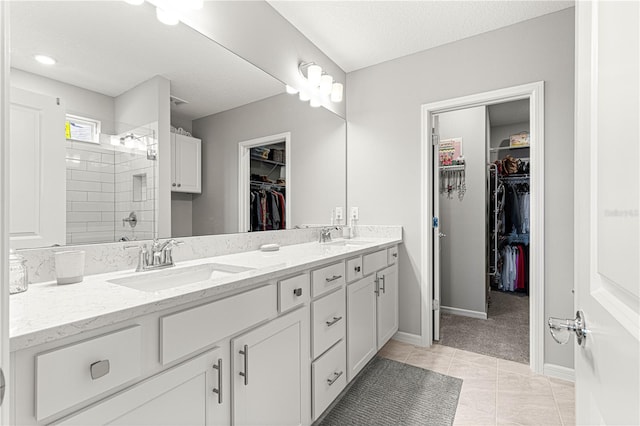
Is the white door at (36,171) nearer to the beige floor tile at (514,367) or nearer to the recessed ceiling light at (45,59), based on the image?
the recessed ceiling light at (45,59)

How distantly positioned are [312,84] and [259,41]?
1.92 feet

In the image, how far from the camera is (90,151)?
3.95 ft

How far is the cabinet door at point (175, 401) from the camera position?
2.42ft

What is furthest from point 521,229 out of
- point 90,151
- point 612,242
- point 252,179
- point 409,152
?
point 90,151

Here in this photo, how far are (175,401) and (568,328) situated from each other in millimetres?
980

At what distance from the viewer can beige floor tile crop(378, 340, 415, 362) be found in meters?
2.36

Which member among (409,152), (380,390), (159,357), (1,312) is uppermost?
(409,152)

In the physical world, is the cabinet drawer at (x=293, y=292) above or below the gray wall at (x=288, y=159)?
below

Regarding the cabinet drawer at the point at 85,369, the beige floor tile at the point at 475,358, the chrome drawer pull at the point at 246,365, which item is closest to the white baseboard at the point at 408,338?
the beige floor tile at the point at 475,358

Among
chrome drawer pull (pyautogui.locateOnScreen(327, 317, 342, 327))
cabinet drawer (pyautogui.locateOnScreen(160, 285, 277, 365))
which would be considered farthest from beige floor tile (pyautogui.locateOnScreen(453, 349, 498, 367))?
cabinet drawer (pyautogui.locateOnScreen(160, 285, 277, 365))

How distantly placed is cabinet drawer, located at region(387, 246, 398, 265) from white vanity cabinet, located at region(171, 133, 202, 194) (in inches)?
Answer: 58.0

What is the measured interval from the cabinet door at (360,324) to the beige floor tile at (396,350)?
304 millimetres

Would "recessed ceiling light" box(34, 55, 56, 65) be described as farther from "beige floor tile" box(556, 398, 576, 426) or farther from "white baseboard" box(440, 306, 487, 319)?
"white baseboard" box(440, 306, 487, 319)

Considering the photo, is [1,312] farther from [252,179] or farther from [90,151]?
[252,179]
